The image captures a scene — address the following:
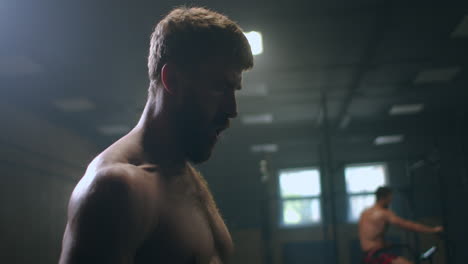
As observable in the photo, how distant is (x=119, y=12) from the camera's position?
116 inches

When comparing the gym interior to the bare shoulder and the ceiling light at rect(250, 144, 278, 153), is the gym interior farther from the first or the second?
the bare shoulder

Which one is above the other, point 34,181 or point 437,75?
point 437,75

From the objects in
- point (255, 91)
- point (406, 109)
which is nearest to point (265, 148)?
point (406, 109)

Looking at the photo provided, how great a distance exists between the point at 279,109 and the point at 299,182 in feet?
7.61

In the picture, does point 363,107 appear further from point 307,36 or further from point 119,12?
point 119,12

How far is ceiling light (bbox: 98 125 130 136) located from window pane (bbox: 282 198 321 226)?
123 inches

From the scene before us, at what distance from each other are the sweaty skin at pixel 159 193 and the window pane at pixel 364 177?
6.56 meters

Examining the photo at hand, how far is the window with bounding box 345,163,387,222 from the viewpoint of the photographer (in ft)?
23.3

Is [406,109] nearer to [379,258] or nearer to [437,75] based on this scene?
[437,75]

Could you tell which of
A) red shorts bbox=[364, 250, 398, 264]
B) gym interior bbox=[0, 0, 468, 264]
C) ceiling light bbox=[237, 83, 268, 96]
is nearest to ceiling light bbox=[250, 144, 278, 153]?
gym interior bbox=[0, 0, 468, 264]

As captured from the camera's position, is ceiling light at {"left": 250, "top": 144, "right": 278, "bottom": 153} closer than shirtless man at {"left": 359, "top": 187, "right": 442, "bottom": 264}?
No

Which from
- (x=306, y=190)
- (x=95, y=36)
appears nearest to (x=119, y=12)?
(x=95, y=36)

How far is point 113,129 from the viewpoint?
18.9ft

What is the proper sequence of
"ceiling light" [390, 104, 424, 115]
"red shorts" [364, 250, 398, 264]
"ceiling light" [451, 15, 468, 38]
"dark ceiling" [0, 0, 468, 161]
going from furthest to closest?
"ceiling light" [390, 104, 424, 115]
"red shorts" [364, 250, 398, 264]
"ceiling light" [451, 15, 468, 38]
"dark ceiling" [0, 0, 468, 161]
